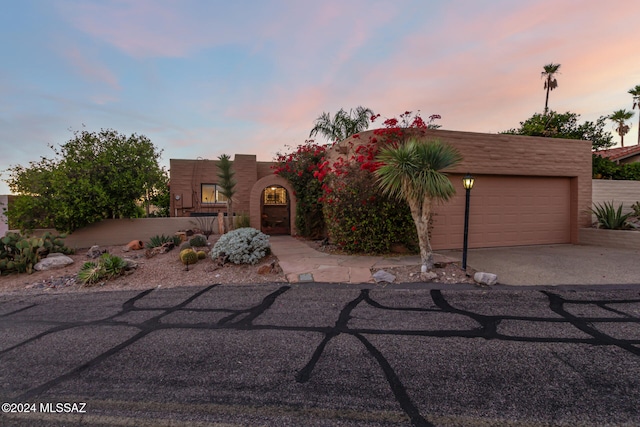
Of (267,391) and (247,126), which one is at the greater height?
(247,126)

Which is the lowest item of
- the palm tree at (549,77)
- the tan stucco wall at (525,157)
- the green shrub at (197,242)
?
the green shrub at (197,242)

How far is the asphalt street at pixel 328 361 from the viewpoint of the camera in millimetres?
1939

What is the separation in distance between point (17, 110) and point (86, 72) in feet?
9.48

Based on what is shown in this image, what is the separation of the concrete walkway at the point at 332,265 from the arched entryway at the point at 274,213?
480 cm

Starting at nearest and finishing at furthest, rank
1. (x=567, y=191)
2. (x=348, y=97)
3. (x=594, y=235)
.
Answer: (x=594, y=235) < (x=567, y=191) < (x=348, y=97)

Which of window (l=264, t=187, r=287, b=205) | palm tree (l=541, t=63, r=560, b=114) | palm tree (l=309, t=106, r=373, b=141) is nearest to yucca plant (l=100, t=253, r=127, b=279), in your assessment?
window (l=264, t=187, r=287, b=205)

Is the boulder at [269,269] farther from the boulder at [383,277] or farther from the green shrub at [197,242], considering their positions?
the green shrub at [197,242]

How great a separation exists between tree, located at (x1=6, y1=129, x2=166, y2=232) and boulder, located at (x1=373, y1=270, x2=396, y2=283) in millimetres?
8831

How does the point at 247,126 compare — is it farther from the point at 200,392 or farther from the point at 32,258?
the point at 200,392

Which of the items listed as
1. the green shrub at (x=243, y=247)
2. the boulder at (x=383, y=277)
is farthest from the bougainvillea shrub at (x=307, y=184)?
the boulder at (x=383, y=277)

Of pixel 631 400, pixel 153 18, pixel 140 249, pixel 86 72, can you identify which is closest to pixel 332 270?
pixel 631 400

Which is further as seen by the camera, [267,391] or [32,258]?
[32,258]

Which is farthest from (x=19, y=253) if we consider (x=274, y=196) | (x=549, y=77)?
(x=549, y=77)

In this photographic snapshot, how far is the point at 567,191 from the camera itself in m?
9.15
